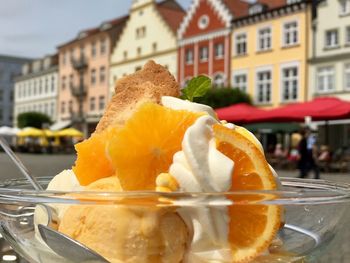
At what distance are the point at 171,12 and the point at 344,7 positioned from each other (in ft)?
37.7

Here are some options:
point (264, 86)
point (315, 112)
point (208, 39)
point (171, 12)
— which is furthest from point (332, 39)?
point (171, 12)

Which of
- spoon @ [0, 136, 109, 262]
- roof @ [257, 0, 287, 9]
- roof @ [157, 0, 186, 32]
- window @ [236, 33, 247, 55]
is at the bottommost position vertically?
spoon @ [0, 136, 109, 262]

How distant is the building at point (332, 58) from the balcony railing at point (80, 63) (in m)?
16.6

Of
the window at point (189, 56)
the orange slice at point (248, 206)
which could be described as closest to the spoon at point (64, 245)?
the orange slice at point (248, 206)

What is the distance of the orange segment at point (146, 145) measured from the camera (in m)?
0.59

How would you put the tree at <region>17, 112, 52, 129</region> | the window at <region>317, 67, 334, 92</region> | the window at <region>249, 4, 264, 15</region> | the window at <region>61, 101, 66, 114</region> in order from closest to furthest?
the window at <region>317, 67, 334, 92</region>
the window at <region>249, 4, 264, 15</region>
the window at <region>61, 101, 66, 114</region>
the tree at <region>17, 112, 52, 129</region>

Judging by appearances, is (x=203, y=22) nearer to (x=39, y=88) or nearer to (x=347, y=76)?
(x=347, y=76)

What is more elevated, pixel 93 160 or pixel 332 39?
pixel 332 39

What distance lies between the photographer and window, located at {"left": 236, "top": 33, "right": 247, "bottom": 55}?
912 inches

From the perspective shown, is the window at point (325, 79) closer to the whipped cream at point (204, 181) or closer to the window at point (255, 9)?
the window at point (255, 9)

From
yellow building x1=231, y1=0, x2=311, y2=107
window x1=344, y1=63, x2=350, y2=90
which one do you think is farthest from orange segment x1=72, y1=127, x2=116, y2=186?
yellow building x1=231, y1=0, x2=311, y2=107

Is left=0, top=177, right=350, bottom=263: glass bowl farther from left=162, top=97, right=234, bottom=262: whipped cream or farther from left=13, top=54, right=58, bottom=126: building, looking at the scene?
left=13, top=54, right=58, bottom=126: building

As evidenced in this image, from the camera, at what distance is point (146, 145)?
1.97ft

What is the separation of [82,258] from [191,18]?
2567cm
